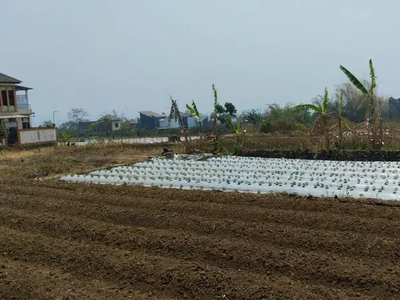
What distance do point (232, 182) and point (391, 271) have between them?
12.9ft

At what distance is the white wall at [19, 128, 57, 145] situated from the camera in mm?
20344

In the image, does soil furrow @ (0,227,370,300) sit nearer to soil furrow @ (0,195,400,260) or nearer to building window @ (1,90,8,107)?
soil furrow @ (0,195,400,260)

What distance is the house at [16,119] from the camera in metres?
20.5

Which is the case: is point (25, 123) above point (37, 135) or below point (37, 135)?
above

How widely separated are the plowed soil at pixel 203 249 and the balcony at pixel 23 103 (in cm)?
1964

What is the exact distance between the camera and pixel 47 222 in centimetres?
494

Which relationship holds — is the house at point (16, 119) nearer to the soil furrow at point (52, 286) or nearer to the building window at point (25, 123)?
the building window at point (25, 123)

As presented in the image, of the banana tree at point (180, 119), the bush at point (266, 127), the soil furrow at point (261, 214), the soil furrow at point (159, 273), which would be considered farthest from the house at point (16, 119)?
the soil furrow at point (159, 273)

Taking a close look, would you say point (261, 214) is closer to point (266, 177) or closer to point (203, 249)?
point (203, 249)

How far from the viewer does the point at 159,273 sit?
3.38 m

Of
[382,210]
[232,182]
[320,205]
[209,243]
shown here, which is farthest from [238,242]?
[232,182]

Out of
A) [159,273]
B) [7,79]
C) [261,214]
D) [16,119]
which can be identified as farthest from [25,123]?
[159,273]

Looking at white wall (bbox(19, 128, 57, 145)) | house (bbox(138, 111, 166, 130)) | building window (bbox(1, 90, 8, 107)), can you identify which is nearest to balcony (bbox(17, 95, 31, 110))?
building window (bbox(1, 90, 8, 107))

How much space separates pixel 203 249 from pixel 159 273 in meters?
0.59
